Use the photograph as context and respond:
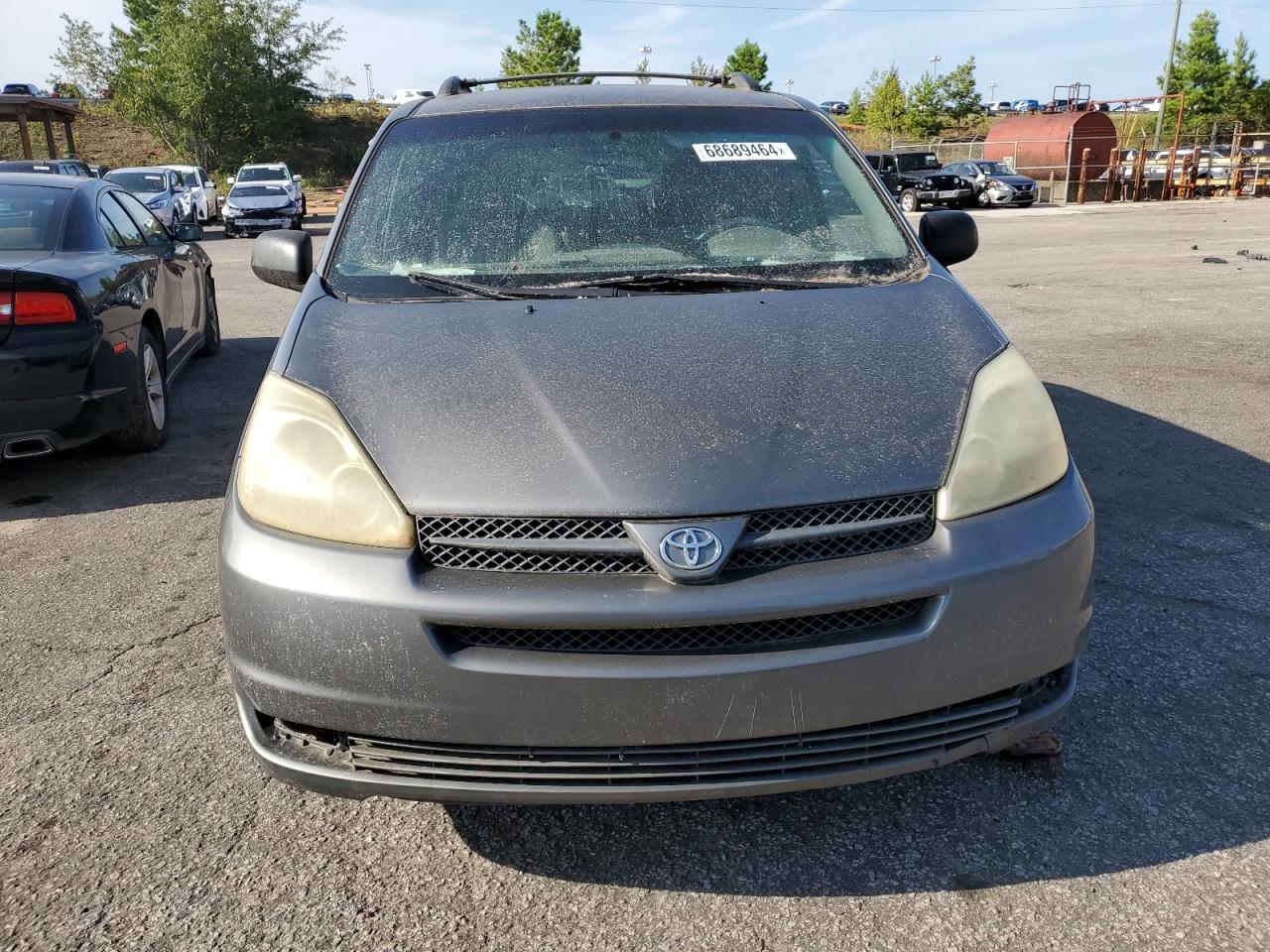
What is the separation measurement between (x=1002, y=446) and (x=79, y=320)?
170 inches

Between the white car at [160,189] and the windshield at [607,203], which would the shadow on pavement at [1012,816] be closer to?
the windshield at [607,203]

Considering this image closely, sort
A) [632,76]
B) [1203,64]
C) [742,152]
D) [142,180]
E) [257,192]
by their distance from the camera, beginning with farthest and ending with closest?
[1203,64], [257,192], [142,180], [632,76], [742,152]

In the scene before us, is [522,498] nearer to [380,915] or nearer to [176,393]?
[380,915]

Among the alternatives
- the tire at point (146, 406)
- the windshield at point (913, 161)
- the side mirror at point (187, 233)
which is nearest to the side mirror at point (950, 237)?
the tire at point (146, 406)

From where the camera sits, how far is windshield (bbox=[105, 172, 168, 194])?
23703mm

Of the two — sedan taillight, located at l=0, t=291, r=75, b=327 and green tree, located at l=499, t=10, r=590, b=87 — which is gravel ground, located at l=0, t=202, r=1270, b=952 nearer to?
sedan taillight, located at l=0, t=291, r=75, b=327

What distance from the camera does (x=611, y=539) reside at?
1988 mm

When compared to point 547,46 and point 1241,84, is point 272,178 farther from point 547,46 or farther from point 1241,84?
point 1241,84

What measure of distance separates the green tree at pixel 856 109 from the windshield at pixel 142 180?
199ft

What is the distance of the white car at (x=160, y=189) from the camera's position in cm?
2273

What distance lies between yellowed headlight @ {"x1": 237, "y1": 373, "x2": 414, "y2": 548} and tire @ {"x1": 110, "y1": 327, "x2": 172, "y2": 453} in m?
3.40

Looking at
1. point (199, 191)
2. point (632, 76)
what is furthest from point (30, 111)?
point (632, 76)

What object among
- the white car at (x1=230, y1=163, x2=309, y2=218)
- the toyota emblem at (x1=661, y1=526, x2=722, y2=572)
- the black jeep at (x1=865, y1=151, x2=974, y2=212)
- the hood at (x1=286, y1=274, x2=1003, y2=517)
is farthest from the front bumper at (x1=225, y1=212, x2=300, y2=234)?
the toyota emblem at (x1=661, y1=526, x2=722, y2=572)

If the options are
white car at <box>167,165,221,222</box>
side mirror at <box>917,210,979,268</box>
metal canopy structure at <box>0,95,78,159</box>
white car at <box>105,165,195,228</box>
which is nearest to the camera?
side mirror at <box>917,210,979,268</box>
